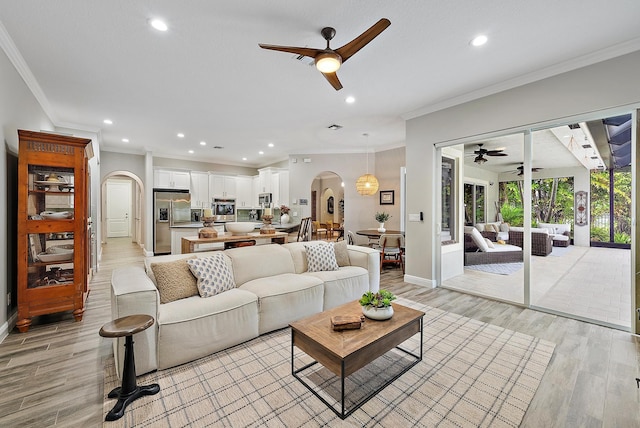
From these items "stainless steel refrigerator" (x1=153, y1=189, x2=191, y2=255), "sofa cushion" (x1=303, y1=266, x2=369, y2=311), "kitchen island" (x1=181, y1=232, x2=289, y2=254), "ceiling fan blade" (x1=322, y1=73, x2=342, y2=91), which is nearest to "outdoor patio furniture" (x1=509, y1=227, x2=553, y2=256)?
"sofa cushion" (x1=303, y1=266, x2=369, y2=311)

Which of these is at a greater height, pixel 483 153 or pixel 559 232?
pixel 483 153

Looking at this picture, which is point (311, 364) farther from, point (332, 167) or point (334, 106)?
point (332, 167)

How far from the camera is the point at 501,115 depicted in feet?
11.6

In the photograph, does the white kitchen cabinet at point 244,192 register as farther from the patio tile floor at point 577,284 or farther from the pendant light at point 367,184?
the patio tile floor at point 577,284

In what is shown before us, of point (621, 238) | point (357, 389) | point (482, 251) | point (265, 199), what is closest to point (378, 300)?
point (357, 389)

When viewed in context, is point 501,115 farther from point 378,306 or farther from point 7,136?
point 7,136

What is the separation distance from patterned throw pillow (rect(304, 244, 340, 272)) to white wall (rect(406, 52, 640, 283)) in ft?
5.59

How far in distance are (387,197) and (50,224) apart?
6.31 m

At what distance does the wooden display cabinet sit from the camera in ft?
9.33

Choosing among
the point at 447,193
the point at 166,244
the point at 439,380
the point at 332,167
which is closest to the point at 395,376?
the point at 439,380

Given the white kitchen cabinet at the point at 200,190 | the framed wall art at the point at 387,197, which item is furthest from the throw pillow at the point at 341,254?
the white kitchen cabinet at the point at 200,190

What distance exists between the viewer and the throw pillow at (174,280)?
2473 mm

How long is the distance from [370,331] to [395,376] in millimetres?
460

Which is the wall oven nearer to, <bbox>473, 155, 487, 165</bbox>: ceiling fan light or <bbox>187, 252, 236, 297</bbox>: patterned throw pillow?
<bbox>187, 252, 236, 297</bbox>: patterned throw pillow
